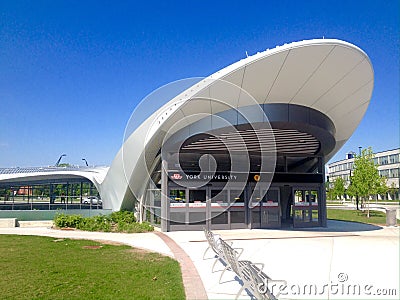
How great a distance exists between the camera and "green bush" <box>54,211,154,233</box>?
19.0 m

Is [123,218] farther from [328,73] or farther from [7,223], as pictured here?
[328,73]

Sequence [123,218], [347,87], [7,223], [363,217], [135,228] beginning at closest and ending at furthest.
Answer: [347,87], [135,228], [123,218], [7,223], [363,217]

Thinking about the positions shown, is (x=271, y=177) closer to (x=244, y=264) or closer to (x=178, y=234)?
(x=178, y=234)

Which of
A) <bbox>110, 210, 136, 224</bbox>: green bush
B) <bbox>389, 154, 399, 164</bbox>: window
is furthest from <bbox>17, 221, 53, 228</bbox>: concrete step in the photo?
<bbox>389, 154, 399, 164</bbox>: window

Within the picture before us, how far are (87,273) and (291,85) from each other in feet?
37.3

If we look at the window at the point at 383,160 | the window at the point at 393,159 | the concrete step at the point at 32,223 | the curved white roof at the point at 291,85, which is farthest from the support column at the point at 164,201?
the window at the point at 383,160

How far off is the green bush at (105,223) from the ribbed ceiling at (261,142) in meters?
4.97

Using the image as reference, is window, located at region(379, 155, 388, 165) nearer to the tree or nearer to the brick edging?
the tree

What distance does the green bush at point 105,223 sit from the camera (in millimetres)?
19025

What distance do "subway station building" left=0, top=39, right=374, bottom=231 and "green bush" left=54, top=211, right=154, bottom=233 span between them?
119cm

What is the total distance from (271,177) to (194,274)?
12421 millimetres

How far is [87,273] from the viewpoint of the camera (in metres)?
8.57

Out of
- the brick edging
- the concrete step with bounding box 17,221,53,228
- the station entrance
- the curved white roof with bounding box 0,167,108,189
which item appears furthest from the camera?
the curved white roof with bounding box 0,167,108,189

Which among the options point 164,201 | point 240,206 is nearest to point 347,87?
point 240,206
